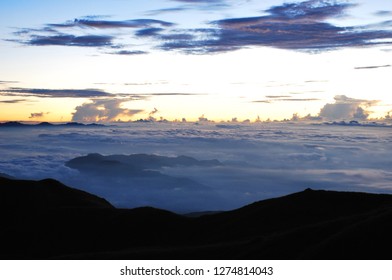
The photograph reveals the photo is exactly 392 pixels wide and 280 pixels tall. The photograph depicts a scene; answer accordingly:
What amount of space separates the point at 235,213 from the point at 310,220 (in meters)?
10.4

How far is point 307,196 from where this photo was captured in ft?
202

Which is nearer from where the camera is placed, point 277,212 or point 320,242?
point 320,242

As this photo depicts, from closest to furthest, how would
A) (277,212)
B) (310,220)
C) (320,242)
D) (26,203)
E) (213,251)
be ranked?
(320,242) → (213,251) → (310,220) → (277,212) → (26,203)

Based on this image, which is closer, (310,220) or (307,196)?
(310,220)

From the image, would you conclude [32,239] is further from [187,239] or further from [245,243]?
[245,243]

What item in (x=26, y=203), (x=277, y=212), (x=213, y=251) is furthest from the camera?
(x=26, y=203)

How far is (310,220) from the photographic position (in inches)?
2117

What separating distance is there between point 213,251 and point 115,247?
68.1ft

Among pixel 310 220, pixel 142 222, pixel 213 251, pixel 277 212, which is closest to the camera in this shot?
pixel 213 251

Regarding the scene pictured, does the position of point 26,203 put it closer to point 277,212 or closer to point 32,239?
point 32,239
